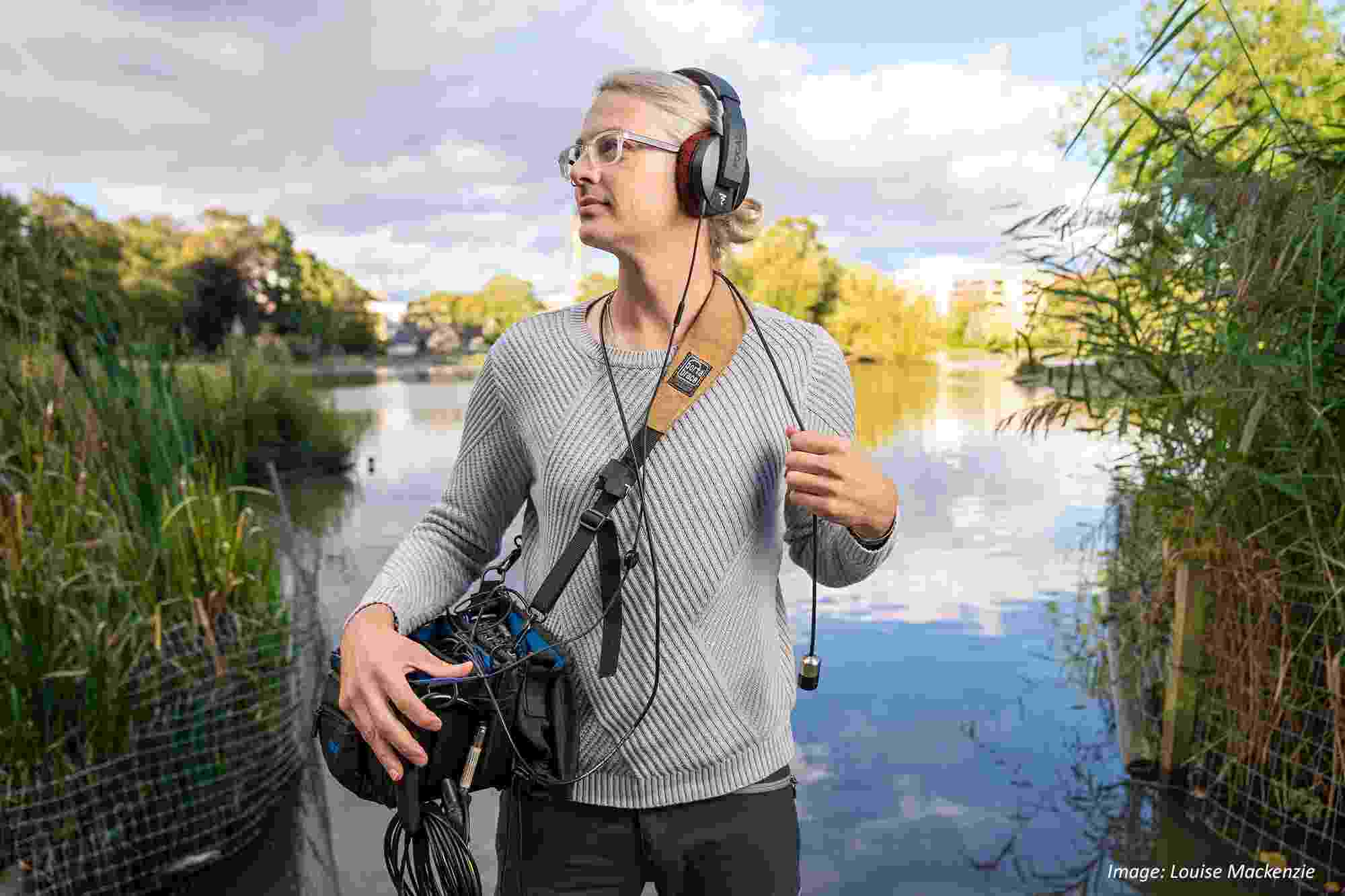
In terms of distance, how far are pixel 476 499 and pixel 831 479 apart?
592mm

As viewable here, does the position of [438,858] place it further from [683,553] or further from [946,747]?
[946,747]

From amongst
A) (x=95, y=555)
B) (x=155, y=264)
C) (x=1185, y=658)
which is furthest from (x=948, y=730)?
(x=155, y=264)

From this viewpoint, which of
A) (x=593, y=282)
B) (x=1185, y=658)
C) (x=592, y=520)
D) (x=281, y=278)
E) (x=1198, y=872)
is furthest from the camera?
(x=281, y=278)

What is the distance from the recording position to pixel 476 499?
1.53 meters

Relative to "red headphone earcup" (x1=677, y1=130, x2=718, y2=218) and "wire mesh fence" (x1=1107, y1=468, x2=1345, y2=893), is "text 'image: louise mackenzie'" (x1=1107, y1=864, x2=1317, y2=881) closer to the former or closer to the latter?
"wire mesh fence" (x1=1107, y1=468, x2=1345, y2=893)

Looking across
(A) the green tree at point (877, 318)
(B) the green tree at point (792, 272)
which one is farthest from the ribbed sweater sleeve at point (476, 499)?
(A) the green tree at point (877, 318)

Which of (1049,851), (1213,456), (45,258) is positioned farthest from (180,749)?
(1213,456)

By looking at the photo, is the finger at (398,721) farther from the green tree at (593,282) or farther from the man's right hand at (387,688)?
the green tree at (593,282)

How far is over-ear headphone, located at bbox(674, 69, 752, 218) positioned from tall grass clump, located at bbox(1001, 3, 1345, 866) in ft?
3.65

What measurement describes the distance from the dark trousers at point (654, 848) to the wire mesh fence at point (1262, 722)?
6.44ft

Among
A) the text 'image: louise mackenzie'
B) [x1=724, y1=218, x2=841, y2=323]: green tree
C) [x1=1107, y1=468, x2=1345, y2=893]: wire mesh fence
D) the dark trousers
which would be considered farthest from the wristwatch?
[x1=724, y1=218, x2=841, y2=323]: green tree

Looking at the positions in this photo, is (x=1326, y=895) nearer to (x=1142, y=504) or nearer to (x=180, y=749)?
(x=1142, y=504)

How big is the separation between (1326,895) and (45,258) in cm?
425

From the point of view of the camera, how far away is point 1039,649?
226 inches
